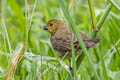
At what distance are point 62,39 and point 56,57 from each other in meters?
0.23

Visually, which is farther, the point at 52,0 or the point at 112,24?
the point at 52,0

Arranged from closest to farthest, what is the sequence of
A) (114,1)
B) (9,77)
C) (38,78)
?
(114,1) → (9,77) → (38,78)

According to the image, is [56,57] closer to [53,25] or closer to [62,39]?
[62,39]

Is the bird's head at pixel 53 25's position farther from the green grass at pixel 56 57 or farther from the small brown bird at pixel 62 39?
the green grass at pixel 56 57

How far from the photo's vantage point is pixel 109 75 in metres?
3.63

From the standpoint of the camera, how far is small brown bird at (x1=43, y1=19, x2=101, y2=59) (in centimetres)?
339

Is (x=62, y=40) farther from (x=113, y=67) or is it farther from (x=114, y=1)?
(x=114, y=1)

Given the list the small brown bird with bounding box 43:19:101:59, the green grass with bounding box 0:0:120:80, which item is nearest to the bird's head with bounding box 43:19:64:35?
the small brown bird with bounding box 43:19:101:59

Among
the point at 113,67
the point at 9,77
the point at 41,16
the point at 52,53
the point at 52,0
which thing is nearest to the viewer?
the point at 9,77

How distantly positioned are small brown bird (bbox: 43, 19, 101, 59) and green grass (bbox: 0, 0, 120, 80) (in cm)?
9

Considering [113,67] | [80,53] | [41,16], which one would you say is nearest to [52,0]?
[41,16]

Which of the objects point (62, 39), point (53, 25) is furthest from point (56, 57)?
point (53, 25)

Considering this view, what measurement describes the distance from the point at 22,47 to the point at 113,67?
1.49 m

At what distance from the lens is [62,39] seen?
3.71 metres
